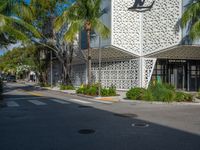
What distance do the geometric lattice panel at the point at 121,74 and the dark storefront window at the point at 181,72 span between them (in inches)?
97.6

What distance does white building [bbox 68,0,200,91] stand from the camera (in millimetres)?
25672

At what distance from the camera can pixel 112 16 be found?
28031 mm

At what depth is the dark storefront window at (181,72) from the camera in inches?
1236

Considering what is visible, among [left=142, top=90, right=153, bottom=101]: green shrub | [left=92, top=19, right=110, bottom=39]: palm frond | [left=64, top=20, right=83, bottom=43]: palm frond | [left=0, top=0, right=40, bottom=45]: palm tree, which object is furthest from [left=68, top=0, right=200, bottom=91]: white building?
[left=0, top=0, right=40, bottom=45]: palm tree

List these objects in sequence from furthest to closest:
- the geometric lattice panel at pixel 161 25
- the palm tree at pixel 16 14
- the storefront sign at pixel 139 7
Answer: the storefront sign at pixel 139 7
the geometric lattice panel at pixel 161 25
the palm tree at pixel 16 14

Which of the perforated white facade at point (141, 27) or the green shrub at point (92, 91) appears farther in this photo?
the perforated white facade at point (141, 27)

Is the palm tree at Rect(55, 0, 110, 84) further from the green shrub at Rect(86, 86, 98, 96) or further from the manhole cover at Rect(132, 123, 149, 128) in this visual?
the manhole cover at Rect(132, 123, 149, 128)

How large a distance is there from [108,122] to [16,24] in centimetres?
1434

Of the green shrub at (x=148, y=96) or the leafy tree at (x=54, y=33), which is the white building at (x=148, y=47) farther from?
the green shrub at (x=148, y=96)

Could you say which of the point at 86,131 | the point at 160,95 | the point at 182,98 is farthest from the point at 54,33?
the point at 86,131

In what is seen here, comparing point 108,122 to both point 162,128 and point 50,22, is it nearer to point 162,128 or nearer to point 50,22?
point 162,128

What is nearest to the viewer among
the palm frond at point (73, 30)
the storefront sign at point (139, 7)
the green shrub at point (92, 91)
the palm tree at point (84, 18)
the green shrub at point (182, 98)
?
the green shrub at point (182, 98)

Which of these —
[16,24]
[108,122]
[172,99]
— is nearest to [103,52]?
[16,24]

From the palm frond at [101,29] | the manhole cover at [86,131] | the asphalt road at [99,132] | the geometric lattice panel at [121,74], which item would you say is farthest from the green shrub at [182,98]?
the manhole cover at [86,131]
